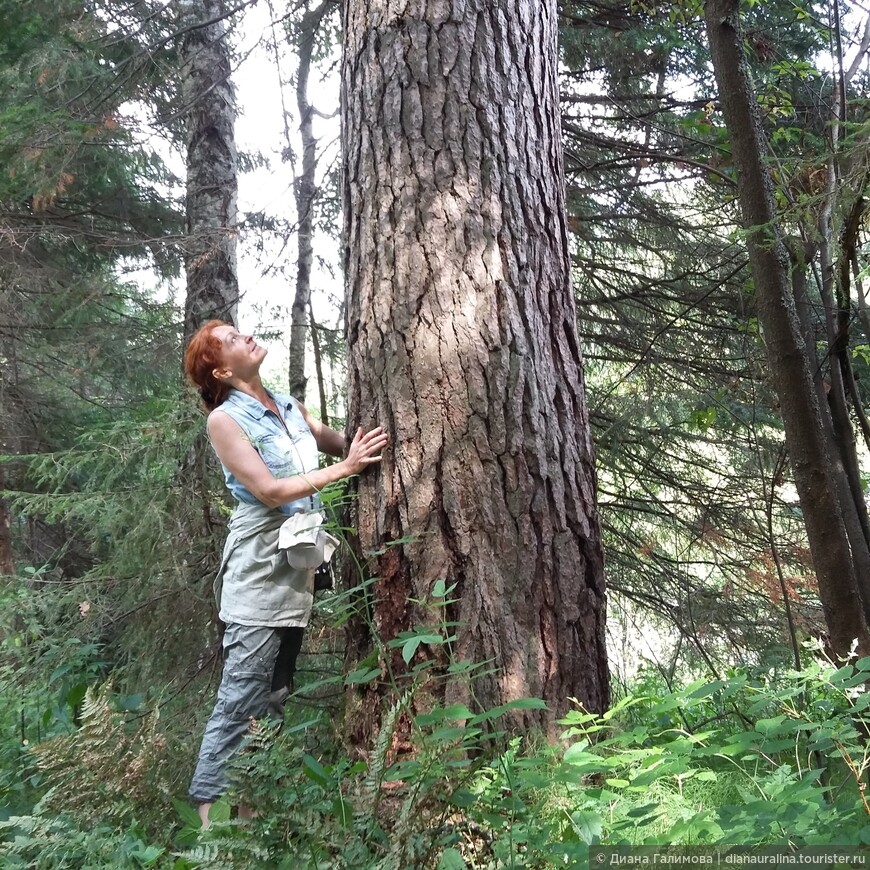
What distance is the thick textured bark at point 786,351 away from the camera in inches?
114

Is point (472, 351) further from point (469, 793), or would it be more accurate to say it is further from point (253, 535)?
point (469, 793)

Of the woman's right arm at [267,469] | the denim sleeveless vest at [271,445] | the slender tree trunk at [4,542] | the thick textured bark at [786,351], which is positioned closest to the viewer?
the woman's right arm at [267,469]

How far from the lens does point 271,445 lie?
119 inches

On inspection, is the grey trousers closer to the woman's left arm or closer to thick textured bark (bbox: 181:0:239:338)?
the woman's left arm

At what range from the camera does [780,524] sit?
5.28 m

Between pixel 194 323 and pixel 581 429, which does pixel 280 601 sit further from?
pixel 194 323

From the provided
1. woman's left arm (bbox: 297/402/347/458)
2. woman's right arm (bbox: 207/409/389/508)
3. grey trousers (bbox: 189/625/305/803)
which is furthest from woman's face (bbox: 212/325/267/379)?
grey trousers (bbox: 189/625/305/803)

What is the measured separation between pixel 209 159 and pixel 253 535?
4.56m

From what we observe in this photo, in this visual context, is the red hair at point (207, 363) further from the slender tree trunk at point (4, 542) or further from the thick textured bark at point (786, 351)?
the slender tree trunk at point (4, 542)

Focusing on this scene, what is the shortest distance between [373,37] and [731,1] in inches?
62.4

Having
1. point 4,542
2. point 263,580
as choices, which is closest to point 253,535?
point 263,580

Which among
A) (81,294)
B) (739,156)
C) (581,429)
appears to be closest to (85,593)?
(581,429)

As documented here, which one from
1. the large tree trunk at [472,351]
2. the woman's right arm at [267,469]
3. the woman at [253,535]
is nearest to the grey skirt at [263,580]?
the woman at [253,535]

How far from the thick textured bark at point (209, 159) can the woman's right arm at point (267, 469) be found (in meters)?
2.90
